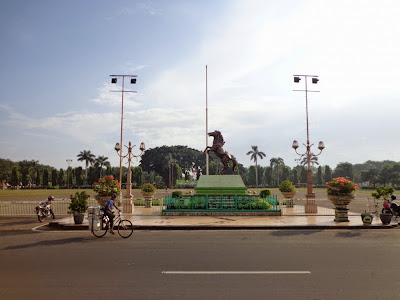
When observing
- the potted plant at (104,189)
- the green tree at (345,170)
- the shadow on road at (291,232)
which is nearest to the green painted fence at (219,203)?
the potted plant at (104,189)

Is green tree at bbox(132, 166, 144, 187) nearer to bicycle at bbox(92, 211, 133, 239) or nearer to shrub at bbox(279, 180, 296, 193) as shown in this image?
shrub at bbox(279, 180, 296, 193)

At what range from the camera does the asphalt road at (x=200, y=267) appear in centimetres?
587

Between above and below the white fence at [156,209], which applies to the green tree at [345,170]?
above

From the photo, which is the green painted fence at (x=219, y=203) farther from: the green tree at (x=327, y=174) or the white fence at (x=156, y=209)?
the green tree at (x=327, y=174)

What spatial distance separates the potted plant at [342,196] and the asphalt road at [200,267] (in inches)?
179

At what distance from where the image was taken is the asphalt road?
5.87 meters

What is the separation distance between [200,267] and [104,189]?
14.1 meters

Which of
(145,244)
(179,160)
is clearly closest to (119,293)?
(145,244)

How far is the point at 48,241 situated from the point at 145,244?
3.84m

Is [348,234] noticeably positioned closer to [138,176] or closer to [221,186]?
[221,186]

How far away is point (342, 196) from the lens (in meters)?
17.2

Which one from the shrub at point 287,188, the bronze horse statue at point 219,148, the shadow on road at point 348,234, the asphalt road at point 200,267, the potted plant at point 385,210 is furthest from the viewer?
the shrub at point 287,188

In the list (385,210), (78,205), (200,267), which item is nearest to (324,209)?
(385,210)

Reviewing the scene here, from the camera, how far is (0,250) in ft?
32.8
